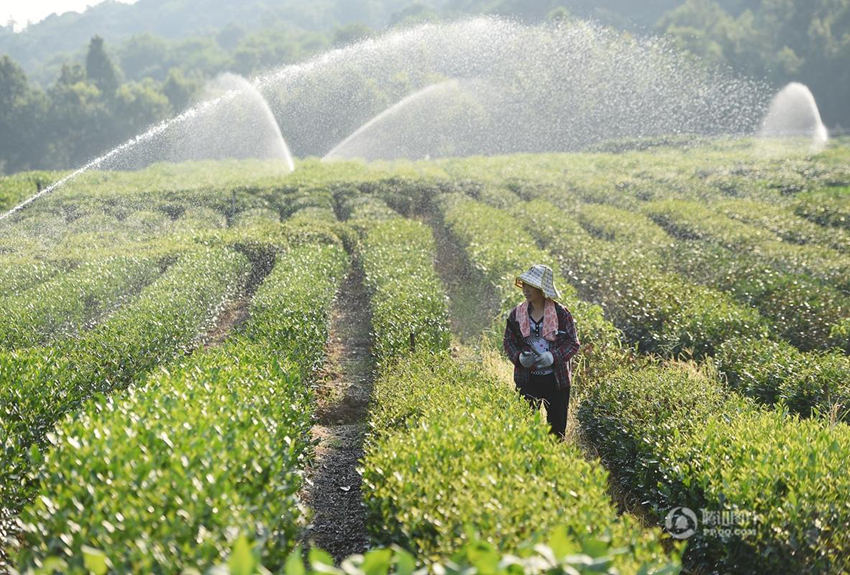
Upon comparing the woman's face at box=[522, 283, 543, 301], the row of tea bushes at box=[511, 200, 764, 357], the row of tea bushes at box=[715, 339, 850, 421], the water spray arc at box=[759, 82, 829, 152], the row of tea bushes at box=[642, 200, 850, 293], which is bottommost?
the water spray arc at box=[759, 82, 829, 152]

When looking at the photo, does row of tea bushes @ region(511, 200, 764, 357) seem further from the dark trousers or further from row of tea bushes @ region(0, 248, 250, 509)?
row of tea bushes @ region(0, 248, 250, 509)

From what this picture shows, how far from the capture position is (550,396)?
6.61 meters

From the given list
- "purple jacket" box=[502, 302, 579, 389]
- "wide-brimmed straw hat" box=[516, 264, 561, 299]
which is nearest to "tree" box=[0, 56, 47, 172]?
"purple jacket" box=[502, 302, 579, 389]

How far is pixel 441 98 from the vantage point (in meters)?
62.8

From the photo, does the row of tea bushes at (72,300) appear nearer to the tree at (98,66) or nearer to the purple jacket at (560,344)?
the purple jacket at (560,344)

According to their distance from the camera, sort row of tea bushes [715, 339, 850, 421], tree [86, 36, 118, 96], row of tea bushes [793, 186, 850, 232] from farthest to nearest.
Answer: tree [86, 36, 118, 96] → row of tea bushes [793, 186, 850, 232] → row of tea bushes [715, 339, 850, 421]

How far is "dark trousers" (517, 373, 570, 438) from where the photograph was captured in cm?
655

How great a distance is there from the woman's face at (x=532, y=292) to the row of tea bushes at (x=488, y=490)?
989 mm

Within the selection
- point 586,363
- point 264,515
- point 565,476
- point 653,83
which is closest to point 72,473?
point 264,515

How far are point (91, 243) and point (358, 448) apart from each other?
44.5ft

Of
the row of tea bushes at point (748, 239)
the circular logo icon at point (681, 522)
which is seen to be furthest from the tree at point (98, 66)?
the circular logo icon at point (681, 522)

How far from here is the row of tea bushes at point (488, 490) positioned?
3.73 meters

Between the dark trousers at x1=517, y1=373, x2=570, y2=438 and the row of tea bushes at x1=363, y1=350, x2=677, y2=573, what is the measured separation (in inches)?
25.1

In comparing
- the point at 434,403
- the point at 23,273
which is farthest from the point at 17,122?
the point at 434,403
